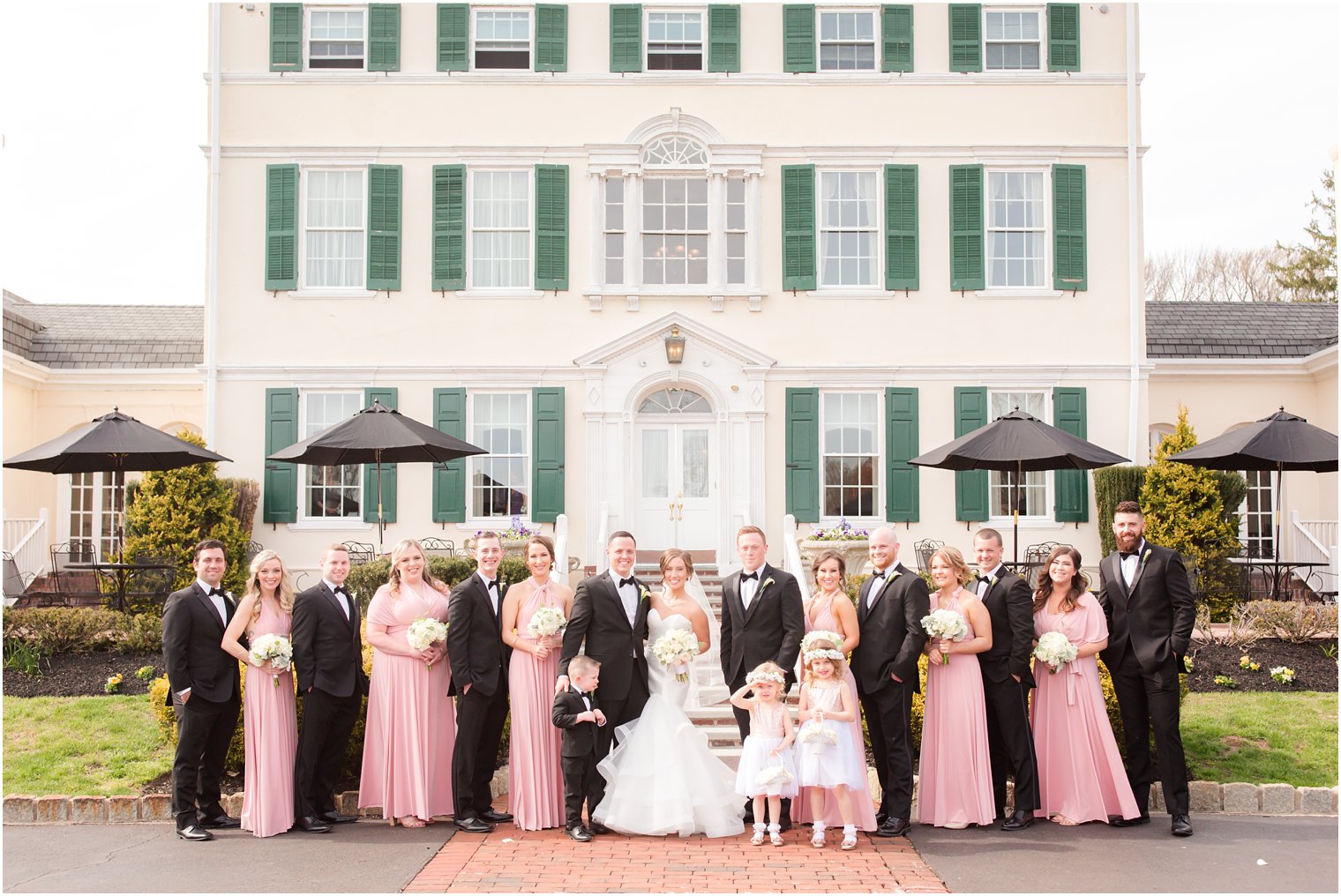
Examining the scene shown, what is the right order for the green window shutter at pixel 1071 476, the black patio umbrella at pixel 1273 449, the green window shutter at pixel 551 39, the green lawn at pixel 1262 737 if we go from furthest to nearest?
1. the green window shutter at pixel 551 39
2. the green window shutter at pixel 1071 476
3. the black patio umbrella at pixel 1273 449
4. the green lawn at pixel 1262 737

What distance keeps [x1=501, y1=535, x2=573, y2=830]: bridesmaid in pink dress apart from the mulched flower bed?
621 centimetres

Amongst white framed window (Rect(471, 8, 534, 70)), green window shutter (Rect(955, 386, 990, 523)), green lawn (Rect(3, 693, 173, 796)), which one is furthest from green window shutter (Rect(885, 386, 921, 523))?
green lawn (Rect(3, 693, 173, 796))

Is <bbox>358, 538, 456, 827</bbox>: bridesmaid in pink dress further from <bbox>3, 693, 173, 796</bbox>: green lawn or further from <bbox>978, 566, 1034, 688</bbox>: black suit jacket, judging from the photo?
<bbox>978, 566, 1034, 688</bbox>: black suit jacket

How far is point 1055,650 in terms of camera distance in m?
7.23

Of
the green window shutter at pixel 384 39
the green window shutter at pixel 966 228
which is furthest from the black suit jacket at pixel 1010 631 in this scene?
the green window shutter at pixel 384 39

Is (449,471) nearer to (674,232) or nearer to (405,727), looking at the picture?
(674,232)

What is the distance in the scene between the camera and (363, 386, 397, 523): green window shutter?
15234 millimetres

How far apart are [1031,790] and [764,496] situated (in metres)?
8.23

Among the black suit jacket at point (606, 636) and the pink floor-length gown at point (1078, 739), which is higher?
the black suit jacket at point (606, 636)

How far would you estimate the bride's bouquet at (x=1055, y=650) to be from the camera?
23.7ft

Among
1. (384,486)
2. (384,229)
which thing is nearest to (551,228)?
(384,229)

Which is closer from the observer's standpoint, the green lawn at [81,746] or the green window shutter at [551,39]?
the green lawn at [81,746]

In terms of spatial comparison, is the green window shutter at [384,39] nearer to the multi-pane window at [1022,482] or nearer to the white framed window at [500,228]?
the white framed window at [500,228]

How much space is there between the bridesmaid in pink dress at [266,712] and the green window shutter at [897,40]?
454 inches
